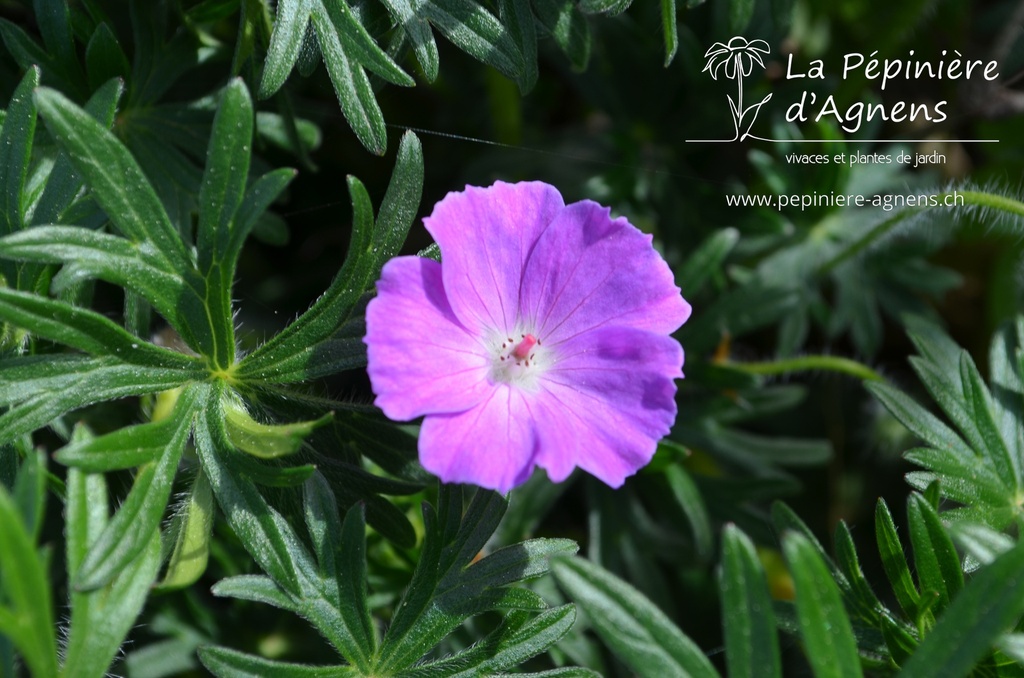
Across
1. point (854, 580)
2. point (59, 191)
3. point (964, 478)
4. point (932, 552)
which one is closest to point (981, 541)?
point (932, 552)

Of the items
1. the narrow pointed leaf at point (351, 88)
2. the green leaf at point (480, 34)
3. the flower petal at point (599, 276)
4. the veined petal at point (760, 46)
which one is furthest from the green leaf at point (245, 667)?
the veined petal at point (760, 46)

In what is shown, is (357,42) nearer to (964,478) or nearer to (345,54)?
(345,54)

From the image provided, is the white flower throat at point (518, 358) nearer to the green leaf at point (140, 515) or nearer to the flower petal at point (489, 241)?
the flower petal at point (489, 241)

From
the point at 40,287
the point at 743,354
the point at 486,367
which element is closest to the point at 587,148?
the point at 743,354

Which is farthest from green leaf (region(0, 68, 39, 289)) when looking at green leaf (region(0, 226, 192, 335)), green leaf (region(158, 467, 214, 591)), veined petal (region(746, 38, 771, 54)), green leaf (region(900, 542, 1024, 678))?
veined petal (region(746, 38, 771, 54))

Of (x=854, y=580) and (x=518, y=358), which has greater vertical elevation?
(x=518, y=358)

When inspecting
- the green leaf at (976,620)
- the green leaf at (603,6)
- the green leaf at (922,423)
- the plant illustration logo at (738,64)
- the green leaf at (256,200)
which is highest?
the plant illustration logo at (738,64)
